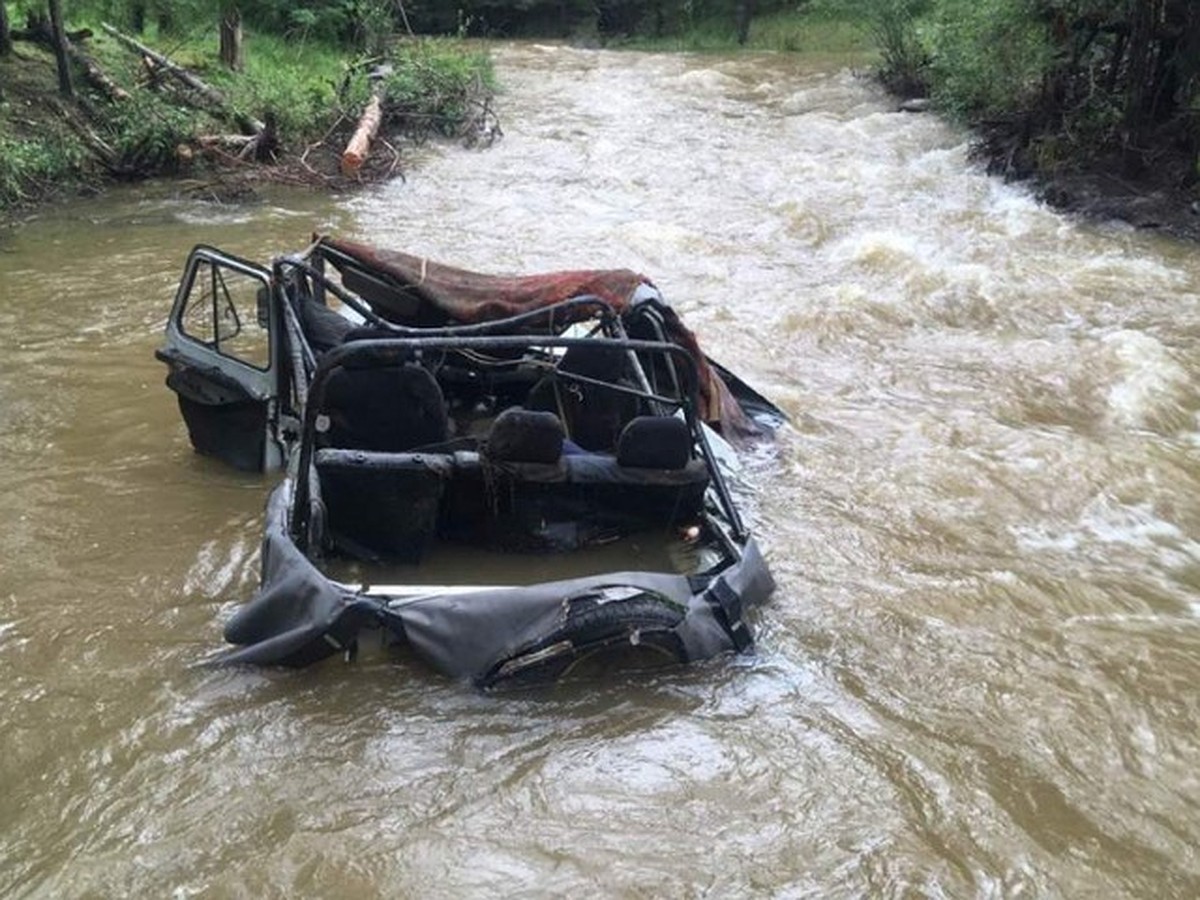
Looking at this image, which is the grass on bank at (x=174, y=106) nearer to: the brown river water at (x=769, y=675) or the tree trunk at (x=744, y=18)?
the brown river water at (x=769, y=675)

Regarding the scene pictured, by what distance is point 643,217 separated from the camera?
15547mm

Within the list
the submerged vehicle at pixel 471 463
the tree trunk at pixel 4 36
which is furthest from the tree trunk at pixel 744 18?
the submerged vehicle at pixel 471 463

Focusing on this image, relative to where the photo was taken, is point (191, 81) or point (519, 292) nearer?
point (519, 292)

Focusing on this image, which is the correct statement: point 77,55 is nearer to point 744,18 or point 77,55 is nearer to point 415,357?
point 415,357

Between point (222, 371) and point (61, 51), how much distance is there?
37.4 feet

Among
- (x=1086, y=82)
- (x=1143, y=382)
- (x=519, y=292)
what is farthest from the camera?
(x=1086, y=82)

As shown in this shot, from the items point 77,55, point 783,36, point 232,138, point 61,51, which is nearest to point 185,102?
point 232,138

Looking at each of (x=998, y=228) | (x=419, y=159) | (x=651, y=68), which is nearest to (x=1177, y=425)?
(x=998, y=228)

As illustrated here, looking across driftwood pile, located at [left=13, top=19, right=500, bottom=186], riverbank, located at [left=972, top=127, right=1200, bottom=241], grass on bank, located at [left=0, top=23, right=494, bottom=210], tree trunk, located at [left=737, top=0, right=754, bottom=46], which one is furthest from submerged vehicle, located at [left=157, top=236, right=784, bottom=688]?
tree trunk, located at [left=737, top=0, right=754, bottom=46]

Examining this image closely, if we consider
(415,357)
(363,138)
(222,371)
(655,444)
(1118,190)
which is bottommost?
(363,138)

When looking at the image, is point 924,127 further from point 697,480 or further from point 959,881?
point 959,881

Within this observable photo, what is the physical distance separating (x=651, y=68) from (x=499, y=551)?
28.0 meters

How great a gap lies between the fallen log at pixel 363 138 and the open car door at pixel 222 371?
32.7ft

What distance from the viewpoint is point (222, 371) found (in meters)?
7.16
